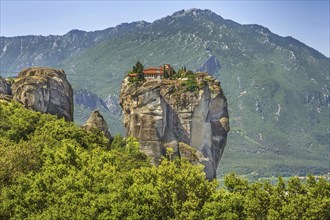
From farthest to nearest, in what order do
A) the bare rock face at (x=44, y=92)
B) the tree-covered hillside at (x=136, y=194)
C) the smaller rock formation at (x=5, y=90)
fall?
the smaller rock formation at (x=5, y=90)
the bare rock face at (x=44, y=92)
the tree-covered hillside at (x=136, y=194)

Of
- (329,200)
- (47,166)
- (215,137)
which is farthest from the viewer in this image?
(215,137)

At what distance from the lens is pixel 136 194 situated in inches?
2007

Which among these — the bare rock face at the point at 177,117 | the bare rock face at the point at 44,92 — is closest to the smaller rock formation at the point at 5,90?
the bare rock face at the point at 44,92

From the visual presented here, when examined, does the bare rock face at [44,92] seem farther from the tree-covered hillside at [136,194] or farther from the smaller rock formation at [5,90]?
the tree-covered hillside at [136,194]

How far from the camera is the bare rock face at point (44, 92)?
97250 mm

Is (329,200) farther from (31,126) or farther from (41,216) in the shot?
(31,126)

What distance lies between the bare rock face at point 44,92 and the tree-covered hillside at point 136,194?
35.3m

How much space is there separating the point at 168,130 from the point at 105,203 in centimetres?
5780

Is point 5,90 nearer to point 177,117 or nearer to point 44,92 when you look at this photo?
point 44,92

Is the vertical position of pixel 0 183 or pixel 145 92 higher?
pixel 145 92

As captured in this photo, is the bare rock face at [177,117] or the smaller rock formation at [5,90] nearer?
the smaller rock formation at [5,90]

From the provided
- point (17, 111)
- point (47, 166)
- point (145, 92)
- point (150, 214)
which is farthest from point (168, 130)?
point (150, 214)

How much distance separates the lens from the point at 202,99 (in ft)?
376

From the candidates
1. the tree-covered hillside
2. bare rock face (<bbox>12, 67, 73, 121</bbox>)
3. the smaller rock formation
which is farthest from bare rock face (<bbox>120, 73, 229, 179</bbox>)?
the tree-covered hillside
